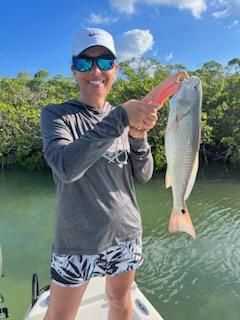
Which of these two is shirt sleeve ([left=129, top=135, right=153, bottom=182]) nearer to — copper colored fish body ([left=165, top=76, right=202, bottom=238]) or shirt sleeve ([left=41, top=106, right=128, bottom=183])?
copper colored fish body ([left=165, top=76, right=202, bottom=238])

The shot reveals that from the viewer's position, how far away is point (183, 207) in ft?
5.97

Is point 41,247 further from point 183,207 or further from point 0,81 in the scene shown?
point 0,81

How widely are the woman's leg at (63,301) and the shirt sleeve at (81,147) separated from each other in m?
0.59

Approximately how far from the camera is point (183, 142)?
162cm

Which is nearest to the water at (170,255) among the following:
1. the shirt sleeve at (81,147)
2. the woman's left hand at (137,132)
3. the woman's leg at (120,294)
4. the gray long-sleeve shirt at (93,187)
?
the woman's leg at (120,294)

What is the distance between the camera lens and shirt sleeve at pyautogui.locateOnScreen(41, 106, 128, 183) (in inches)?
57.1

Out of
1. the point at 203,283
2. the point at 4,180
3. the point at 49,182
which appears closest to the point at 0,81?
the point at 4,180

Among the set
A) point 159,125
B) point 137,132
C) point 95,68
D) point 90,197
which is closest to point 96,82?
point 95,68

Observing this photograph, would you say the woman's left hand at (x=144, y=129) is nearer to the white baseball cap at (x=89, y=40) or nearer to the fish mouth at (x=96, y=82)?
the fish mouth at (x=96, y=82)

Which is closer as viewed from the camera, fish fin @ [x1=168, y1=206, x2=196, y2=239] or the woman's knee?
fish fin @ [x1=168, y1=206, x2=196, y2=239]

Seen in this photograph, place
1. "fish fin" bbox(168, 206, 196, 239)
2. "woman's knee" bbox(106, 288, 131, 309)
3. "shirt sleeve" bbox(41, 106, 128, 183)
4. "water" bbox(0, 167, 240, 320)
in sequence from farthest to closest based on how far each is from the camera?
1. "water" bbox(0, 167, 240, 320)
2. "woman's knee" bbox(106, 288, 131, 309)
3. "fish fin" bbox(168, 206, 196, 239)
4. "shirt sleeve" bbox(41, 106, 128, 183)

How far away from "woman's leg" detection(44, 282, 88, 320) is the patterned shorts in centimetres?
3

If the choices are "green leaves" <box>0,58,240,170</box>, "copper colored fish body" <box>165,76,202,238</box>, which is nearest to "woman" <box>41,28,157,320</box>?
"copper colored fish body" <box>165,76,202,238</box>

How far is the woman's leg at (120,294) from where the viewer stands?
6.25 feet
